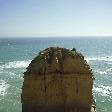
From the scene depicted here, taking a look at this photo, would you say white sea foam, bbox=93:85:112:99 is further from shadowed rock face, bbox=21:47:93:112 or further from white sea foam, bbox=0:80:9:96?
shadowed rock face, bbox=21:47:93:112

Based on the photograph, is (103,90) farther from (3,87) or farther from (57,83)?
(57,83)

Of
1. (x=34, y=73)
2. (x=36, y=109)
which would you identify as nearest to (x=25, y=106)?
(x=36, y=109)

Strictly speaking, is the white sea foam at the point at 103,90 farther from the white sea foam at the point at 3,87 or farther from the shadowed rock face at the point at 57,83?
the shadowed rock face at the point at 57,83

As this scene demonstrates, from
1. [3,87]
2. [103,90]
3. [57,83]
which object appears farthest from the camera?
[3,87]

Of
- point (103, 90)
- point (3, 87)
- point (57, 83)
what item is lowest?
point (3, 87)

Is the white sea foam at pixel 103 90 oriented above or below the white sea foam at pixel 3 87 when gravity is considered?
above

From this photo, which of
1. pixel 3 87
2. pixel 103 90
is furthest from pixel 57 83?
pixel 3 87

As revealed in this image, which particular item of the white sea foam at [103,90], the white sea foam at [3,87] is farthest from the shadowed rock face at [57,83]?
the white sea foam at [3,87]

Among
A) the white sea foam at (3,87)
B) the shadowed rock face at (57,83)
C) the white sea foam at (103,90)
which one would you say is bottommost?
the white sea foam at (3,87)
